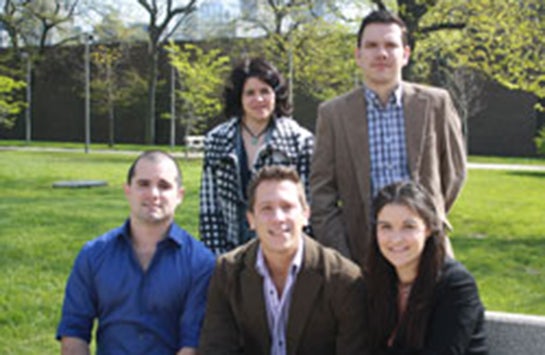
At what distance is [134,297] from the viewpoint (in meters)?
3.36

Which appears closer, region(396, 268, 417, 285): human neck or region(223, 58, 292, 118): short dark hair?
region(396, 268, 417, 285): human neck

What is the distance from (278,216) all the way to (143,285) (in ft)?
2.72

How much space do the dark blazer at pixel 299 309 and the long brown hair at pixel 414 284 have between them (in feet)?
0.28

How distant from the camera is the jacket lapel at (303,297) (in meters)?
2.97

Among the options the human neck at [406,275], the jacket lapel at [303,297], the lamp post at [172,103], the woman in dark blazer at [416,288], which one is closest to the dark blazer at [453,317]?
the woman in dark blazer at [416,288]

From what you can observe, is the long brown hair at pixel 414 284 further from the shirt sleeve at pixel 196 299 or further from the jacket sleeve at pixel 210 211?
the jacket sleeve at pixel 210 211

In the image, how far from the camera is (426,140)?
11.1 ft

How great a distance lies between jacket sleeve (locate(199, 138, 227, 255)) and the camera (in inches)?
157

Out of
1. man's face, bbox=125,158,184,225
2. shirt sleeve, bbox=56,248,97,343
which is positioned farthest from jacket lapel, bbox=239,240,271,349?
shirt sleeve, bbox=56,248,97,343

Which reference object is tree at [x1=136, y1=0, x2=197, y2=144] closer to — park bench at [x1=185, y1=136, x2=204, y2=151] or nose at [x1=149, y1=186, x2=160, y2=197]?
park bench at [x1=185, y1=136, x2=204, y2=151]

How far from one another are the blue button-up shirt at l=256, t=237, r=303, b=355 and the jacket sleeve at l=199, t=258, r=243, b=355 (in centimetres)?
16

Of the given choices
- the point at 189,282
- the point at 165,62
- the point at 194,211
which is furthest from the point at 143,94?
the point at 189,282

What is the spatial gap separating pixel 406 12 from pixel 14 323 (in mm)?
9022

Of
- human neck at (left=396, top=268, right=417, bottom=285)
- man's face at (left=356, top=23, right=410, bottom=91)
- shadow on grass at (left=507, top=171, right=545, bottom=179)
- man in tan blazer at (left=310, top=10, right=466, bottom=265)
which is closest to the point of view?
human neck at (left=396, top=268, right=417, bottom=285)
